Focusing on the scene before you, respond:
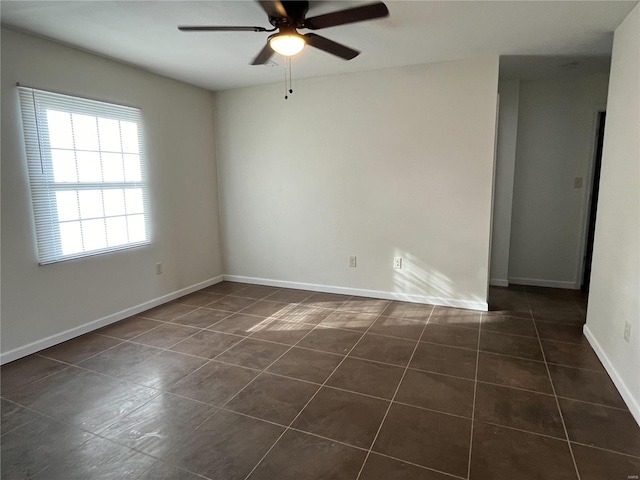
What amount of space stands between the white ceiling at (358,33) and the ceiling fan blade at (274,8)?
0.29 m

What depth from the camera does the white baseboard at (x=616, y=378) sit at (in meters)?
1.97

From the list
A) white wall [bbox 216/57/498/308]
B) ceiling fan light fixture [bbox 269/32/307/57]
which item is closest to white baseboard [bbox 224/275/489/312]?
white wall [bbox 216/57/498/308]

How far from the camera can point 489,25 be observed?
2.59 meters

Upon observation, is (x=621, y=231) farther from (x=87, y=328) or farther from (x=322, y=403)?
(x=87, y=328)

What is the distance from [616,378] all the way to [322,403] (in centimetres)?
189

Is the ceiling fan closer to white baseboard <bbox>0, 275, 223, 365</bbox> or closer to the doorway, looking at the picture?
white baseboard <bbox>0, 275, 223, 365</bbox>

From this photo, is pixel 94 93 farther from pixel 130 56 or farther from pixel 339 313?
pixel 339 313

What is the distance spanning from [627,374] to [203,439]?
2491mm

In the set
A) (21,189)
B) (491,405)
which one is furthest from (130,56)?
(491,405)

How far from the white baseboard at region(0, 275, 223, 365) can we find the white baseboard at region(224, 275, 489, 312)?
74cm

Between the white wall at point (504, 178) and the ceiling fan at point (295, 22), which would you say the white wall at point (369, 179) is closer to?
the white wall at point (504, 178)

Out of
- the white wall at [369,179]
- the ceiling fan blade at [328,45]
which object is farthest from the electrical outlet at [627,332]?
the ceiling fan blade at [328,45]

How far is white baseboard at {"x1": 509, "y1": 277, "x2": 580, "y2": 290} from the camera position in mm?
4309

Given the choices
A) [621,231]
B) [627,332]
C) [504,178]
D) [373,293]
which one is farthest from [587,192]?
[373,293]
